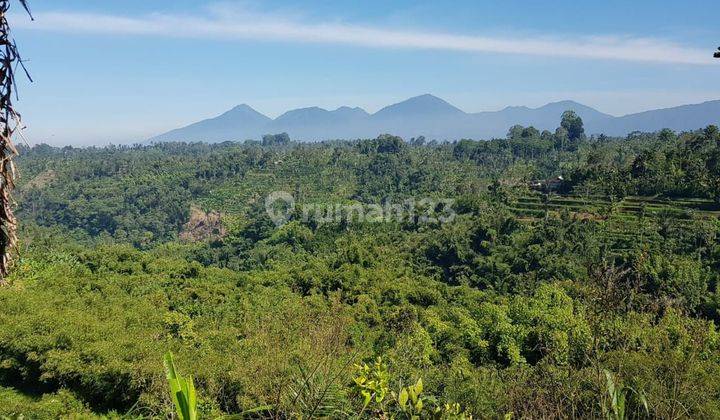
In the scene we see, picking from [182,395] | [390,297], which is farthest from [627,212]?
[182,395]

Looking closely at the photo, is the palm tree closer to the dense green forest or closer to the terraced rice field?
the dense green forest

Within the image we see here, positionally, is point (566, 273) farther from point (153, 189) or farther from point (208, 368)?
point (153, 189)

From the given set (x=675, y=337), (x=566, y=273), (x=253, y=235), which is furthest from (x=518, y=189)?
(x=675, y=337)

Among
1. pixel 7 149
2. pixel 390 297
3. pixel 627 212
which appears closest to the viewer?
pixel 7 149

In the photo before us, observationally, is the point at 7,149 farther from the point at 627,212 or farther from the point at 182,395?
the point at 627,212

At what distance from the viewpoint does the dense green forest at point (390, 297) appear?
16.4 feet

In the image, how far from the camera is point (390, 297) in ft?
69.2

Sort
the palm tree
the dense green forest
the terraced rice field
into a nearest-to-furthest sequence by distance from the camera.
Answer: the palm tree, the dense green forest, the terraced rice field

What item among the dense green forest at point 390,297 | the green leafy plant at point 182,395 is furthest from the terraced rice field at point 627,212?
the green leafy plant at point 182,395

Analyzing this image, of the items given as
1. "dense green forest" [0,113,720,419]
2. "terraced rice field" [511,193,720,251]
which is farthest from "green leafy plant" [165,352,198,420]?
"terraced rice field" [511,193,720,251]

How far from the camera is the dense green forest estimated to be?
500 cm

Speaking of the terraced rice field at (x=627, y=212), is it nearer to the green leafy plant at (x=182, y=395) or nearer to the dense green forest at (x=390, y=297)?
the dense green forest at (x=390, y=297)

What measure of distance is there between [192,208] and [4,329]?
4793cm

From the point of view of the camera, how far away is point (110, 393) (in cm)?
899
